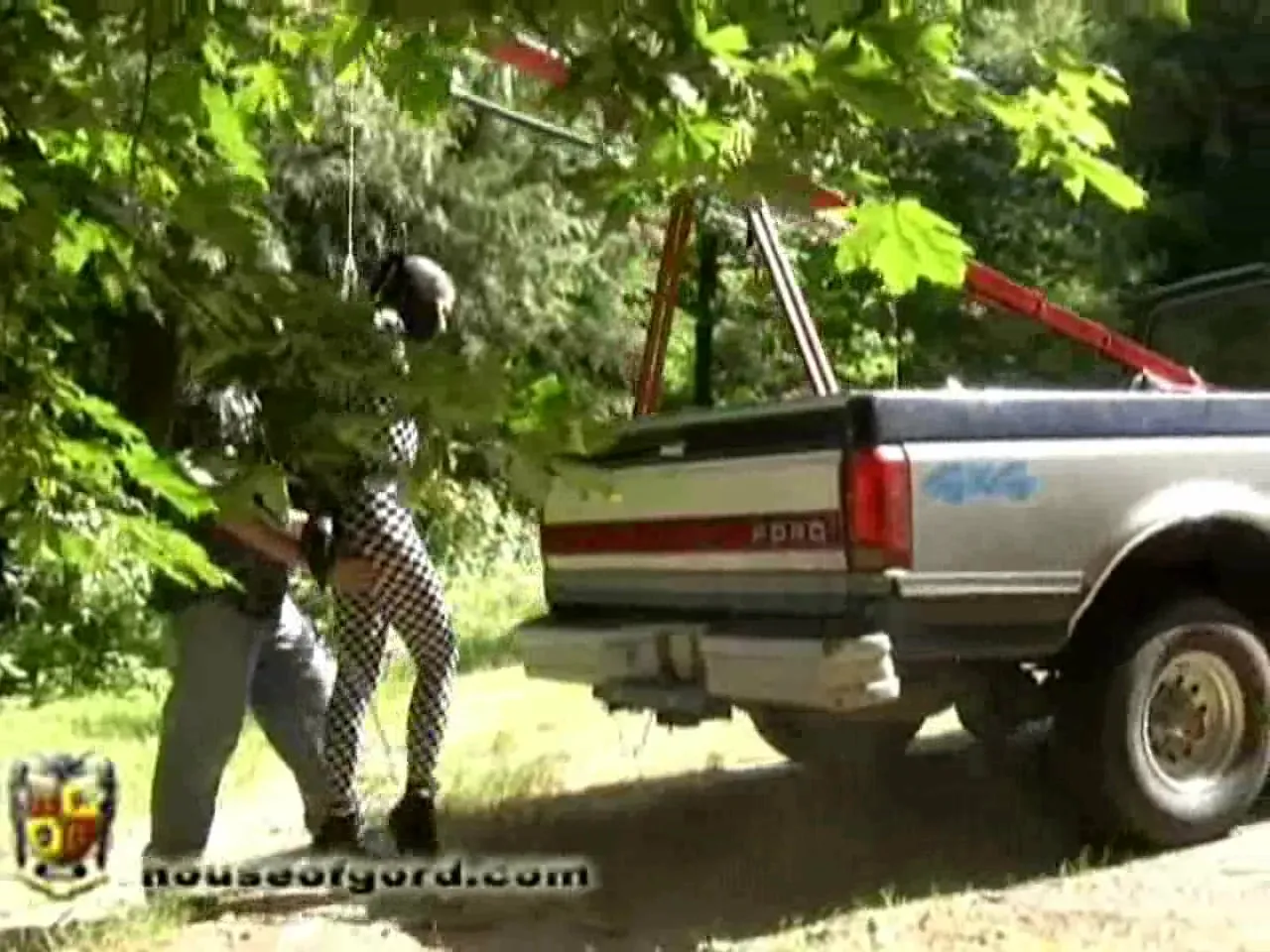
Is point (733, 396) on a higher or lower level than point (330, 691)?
higher

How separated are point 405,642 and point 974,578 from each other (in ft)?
5.58

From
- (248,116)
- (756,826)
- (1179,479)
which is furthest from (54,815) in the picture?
(1179,479)

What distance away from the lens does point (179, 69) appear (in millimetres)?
3092

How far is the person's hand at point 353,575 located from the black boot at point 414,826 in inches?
25.5

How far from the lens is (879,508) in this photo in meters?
4.95

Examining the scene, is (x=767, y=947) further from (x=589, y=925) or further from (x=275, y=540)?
(x=275, y=540)

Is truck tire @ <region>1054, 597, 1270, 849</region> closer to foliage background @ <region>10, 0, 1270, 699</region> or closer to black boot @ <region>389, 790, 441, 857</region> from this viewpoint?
black boot @ <region>389, 790, 441, 857</region>

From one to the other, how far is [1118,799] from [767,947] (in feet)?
3.98

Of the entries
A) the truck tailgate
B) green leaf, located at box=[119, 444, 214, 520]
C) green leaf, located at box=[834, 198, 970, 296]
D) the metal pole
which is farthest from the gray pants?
the metal pole

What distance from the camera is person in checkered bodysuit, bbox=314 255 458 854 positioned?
17.5 ft

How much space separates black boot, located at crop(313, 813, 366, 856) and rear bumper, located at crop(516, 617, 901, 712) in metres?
0.89

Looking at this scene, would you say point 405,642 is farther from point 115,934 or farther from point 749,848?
point 749,848

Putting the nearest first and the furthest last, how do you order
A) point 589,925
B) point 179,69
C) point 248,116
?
1. point 179,69
2. point 248,116
3. point 589,925

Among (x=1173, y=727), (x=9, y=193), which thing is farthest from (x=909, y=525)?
(x=9, y=193)
